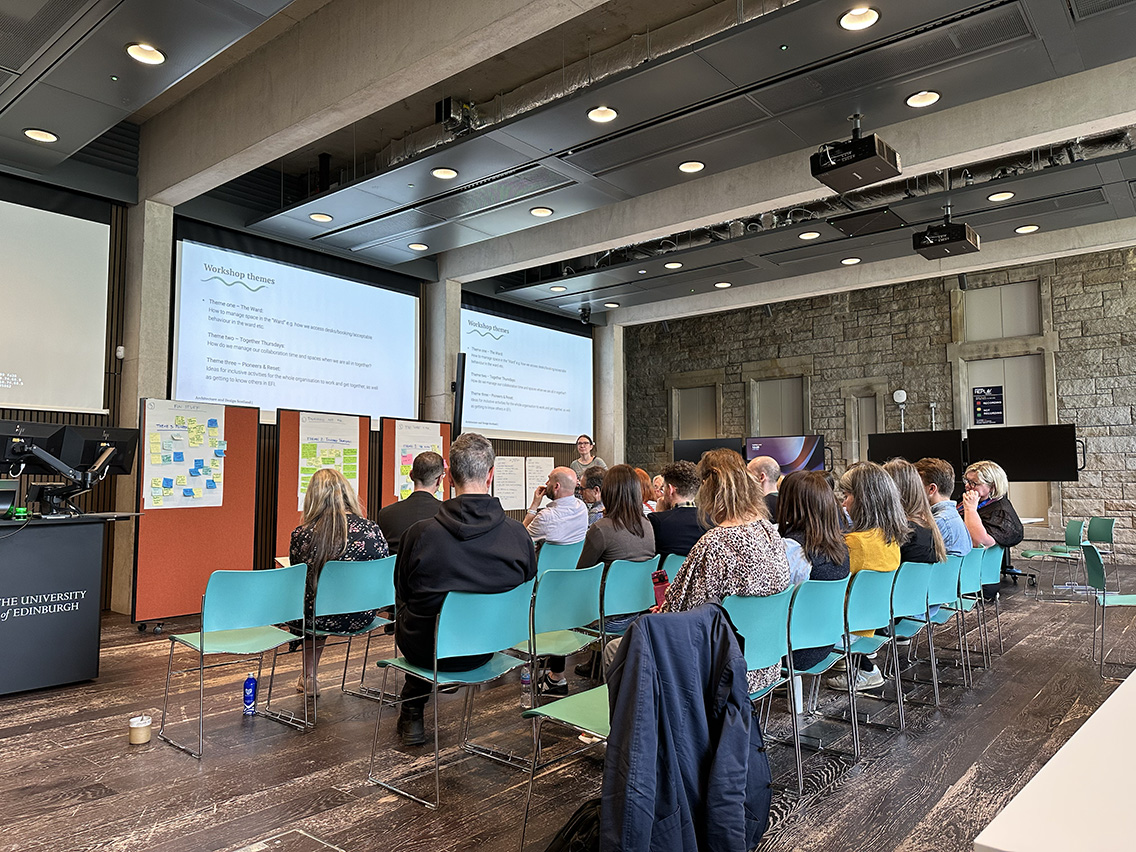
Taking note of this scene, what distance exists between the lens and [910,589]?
382 centimetres

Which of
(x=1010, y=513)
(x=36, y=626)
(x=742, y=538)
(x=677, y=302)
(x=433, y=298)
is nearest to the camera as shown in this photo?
(x=742, y=538)

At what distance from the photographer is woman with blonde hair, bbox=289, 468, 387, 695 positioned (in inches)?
150

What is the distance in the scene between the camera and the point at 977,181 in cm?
660

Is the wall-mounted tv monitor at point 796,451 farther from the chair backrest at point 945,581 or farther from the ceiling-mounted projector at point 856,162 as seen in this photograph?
the chair backrest at point 945,581

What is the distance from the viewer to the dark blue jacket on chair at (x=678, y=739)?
173 centimetres

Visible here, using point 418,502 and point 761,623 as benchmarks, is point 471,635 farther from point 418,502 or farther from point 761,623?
point 418,502

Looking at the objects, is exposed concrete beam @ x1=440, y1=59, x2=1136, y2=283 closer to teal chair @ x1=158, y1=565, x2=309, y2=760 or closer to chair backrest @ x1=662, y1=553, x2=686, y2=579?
chair backrest @ x1=662, y1=553, x2=686, y2=579

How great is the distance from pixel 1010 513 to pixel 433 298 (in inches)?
264

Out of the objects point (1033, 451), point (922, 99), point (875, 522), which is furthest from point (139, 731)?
point (1033, 451)

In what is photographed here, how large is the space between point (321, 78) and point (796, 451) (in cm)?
843

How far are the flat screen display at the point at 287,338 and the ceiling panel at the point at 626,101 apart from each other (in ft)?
11.7

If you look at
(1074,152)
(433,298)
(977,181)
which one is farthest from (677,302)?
(1074,152)

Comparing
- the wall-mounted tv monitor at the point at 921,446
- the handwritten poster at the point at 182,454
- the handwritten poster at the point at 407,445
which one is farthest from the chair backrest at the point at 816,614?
the wall-mounted tv monitor at the point at 921,446

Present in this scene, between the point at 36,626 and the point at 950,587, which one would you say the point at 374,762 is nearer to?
the point at 36,626
